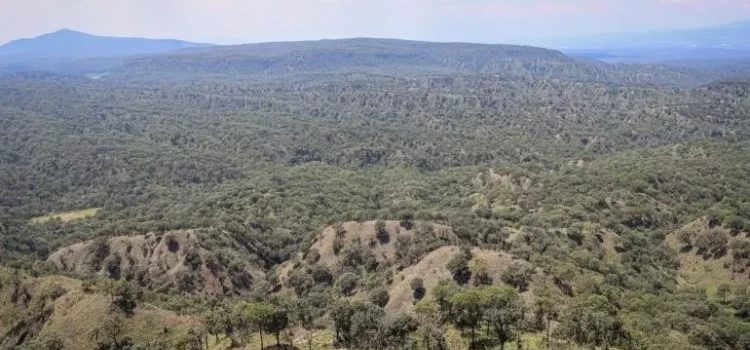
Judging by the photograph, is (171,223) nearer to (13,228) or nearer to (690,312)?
(13,228)

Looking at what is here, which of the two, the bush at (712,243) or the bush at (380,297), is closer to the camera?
the bush at (380,297)

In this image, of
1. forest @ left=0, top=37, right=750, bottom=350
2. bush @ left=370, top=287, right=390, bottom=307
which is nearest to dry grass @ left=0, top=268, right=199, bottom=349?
forest @ left=0, top=37, right=750, bottom=350

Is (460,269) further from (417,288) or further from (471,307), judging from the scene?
(471,307)

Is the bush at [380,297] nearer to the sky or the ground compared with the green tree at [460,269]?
nearer to the ground

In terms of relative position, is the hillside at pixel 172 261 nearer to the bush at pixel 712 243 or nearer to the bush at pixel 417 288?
the bush at pixel 417 288

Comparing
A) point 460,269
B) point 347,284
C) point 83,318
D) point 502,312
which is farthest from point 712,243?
point 83,318

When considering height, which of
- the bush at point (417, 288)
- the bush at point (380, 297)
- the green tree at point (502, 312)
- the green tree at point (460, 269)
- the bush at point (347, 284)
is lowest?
the bush at point (347, 284)

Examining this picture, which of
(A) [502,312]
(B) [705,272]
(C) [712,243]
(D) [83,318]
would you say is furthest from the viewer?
(C) [712,243]

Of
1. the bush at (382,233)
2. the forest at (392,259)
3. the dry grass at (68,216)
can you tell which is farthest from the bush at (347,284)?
the dry grass at (68,216)
